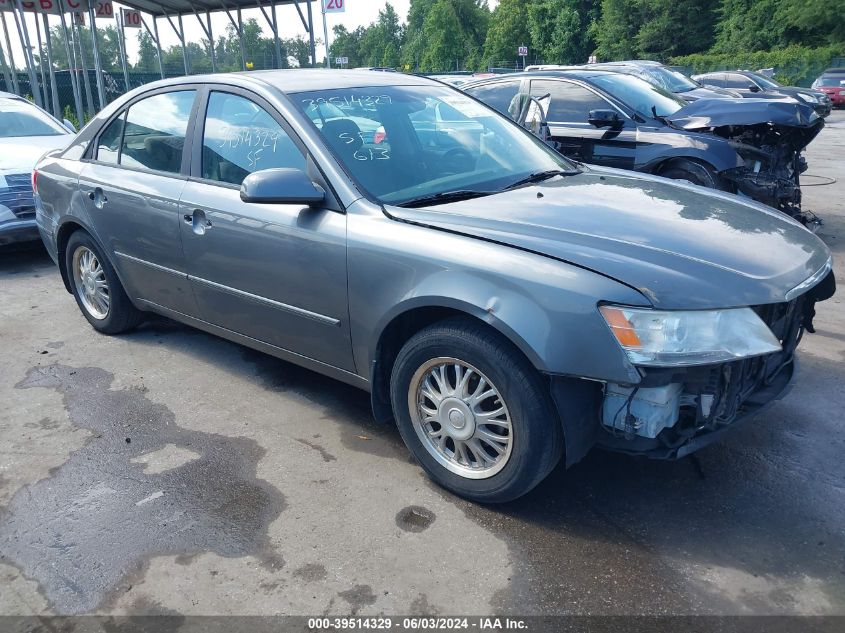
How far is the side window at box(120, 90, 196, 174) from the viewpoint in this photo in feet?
13.5

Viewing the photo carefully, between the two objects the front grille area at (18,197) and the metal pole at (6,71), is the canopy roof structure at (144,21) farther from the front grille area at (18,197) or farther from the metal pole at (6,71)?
the front grille area at (18,197)

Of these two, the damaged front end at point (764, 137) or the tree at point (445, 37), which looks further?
the tree at point (445, 37)

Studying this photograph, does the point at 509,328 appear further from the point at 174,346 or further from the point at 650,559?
the point at 174,346

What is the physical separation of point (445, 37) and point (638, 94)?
261 feet

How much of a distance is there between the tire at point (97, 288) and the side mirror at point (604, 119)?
4849mm

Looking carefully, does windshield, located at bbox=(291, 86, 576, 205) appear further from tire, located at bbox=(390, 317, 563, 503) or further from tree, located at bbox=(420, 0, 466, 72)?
tree, located at bbox=(420, 0, 466, 72)

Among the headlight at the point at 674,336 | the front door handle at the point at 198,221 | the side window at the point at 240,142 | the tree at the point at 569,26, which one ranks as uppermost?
the tree at the point at 569,26

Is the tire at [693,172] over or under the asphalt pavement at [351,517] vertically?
over

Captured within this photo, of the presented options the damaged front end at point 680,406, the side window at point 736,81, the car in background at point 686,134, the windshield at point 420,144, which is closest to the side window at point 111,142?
the windshield at point 420,144

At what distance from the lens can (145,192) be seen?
13.7 feet

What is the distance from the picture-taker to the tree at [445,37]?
81562mm

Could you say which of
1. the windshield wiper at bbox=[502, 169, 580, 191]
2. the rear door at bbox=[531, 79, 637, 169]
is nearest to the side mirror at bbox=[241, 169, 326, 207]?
the windshield wiper at bbox=[502, 169, 580, 191]

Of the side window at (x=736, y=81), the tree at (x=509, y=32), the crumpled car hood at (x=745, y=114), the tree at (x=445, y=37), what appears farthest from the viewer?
the tree at (x=445, y=37)

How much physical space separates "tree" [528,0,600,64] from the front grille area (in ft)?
197
